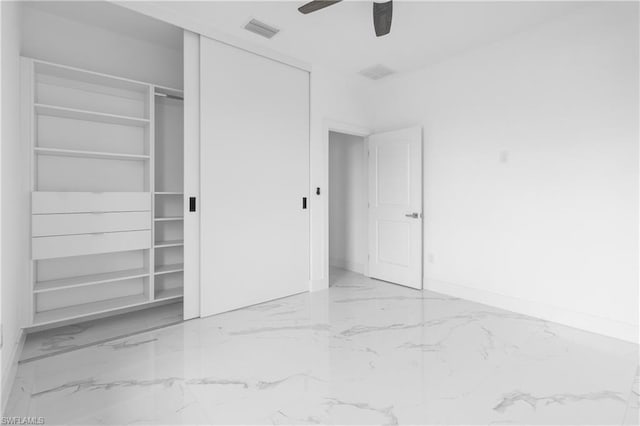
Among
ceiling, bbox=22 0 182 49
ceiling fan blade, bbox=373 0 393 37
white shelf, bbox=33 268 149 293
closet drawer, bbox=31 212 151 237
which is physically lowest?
white shelf, bbox=33 268 149 293

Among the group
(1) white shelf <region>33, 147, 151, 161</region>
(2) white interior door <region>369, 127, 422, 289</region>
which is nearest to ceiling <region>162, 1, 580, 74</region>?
(2) white interior door <region>369, 127, 422, 289</region>

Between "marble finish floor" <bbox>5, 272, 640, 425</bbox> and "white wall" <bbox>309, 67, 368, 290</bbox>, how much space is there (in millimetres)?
1008

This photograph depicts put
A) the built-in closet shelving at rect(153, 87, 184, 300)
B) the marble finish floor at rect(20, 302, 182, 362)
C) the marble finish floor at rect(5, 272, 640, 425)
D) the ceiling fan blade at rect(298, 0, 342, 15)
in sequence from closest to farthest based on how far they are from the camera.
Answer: the marble finish floor at rect(5, 272, 640, 425)
the ceiling fan blade at rect(298, 0, 342, 15)
the marble finish floor at rect(20, 302, 182, 362)
the built-in closet shelving at rect(153, 87, 184, 300)

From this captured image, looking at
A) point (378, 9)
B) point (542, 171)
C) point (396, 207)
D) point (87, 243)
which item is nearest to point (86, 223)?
point (87, 243)

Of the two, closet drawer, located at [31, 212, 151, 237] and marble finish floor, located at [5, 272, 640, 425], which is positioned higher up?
closet drawer, located at [31, 212, 151, 237]

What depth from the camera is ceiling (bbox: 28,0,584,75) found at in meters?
2.70

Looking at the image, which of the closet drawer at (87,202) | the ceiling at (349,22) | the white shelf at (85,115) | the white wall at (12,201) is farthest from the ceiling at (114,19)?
the closet drawer at (87,202)

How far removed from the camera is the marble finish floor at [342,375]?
1.67 meters

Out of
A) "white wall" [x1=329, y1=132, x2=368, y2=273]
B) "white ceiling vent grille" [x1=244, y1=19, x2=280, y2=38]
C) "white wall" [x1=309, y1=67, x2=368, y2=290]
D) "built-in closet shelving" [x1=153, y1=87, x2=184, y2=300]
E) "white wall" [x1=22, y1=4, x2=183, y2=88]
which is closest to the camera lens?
"white wall" [x1=22, y1=4, x2=183, y2=88]

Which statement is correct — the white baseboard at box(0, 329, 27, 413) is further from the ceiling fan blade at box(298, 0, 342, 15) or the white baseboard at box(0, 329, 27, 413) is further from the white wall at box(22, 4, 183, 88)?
the ceiling fan blade at box(298, 0, 342, 15)

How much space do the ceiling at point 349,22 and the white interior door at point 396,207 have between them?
104 centimetres

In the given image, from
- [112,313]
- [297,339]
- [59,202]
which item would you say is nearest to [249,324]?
[297,339]

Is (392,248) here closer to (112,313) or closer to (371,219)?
(371,219)

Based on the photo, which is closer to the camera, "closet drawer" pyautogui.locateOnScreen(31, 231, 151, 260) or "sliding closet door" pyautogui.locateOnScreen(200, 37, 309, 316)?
"closet drawer" pyautogui.locateOnScreen(31, 231, 151, 260)
